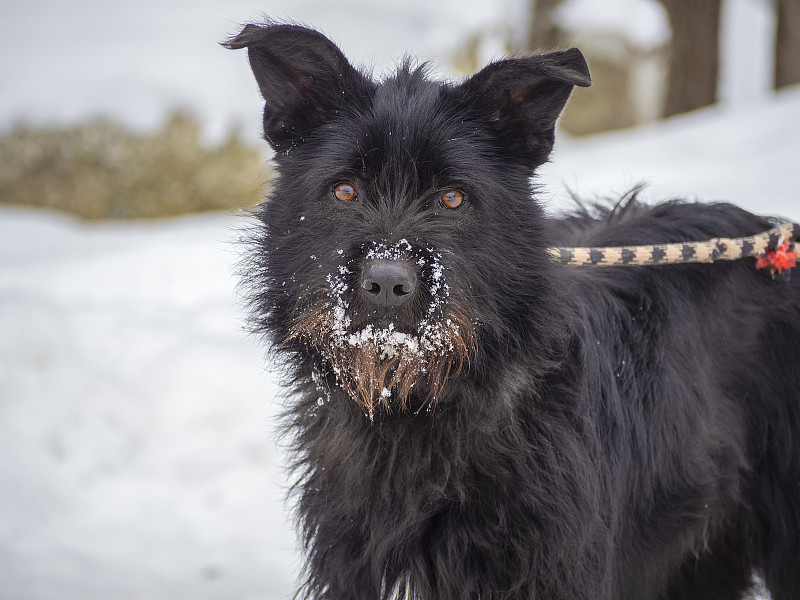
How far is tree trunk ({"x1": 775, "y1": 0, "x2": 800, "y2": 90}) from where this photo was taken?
9.37 meters

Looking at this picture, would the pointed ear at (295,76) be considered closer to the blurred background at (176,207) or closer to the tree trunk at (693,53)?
the blurred background at (176,207)

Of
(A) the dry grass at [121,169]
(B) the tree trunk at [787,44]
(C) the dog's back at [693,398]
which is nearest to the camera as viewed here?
(C) the dog's back at [693,398]

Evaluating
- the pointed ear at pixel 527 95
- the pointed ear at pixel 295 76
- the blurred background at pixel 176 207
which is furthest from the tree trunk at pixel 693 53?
the pointed ear at pixel 295 76

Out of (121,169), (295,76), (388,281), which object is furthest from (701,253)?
(121,169)

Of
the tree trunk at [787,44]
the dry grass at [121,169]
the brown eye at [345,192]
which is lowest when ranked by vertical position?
the brown eye at [345,192]

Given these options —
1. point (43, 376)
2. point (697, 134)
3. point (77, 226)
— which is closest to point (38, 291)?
point (43, 376)

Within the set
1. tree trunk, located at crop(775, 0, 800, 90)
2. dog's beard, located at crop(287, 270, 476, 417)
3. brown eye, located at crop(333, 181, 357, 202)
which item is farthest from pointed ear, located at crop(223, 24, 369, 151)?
tree trunk, located at crop(775, 0, 800, 90)

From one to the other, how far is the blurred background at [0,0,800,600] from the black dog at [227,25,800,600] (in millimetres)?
471

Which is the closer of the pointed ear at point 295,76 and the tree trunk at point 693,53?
the pointed ear at point 295,76

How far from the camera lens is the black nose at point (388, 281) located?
79.9 inches

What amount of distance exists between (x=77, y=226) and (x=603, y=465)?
8252mm

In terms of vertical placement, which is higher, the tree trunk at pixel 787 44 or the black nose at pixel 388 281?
the tree trunk at pixel 787 44

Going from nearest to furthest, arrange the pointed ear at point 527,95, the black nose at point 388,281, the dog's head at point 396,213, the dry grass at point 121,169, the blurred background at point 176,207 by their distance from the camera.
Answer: the black nose at point 388,281, the dog's head at point 396,213, the pointed ear at point 527,95, the blurred background at point 176,207, the dry grass at point 121,169

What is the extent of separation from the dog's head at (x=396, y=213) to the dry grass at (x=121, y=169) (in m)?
7.19
